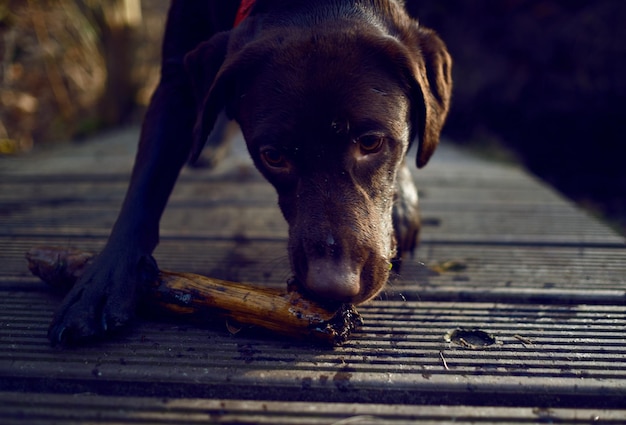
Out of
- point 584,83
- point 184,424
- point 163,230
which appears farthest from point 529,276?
point 584,83

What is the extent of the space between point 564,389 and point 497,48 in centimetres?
415

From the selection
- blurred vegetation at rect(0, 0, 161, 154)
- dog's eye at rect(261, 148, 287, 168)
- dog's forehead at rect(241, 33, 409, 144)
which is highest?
dog's forehead at rect(241, 33, 409, 144)

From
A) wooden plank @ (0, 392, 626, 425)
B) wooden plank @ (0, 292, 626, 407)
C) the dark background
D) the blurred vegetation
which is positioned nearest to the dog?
wooden plank @ (0, 292, 626, 407)

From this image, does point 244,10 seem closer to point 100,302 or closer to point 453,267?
point 100,302

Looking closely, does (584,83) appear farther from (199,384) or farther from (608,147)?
(199,384)

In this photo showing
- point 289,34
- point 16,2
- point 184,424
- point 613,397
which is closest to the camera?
point 184,424

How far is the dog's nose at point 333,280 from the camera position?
54.0 inches

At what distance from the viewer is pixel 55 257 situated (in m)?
1.77

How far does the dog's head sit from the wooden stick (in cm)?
8

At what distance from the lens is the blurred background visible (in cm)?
424

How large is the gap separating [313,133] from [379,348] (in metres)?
0.63

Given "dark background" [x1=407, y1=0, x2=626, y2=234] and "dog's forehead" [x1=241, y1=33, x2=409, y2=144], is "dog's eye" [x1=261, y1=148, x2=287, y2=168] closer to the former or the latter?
"dog's forehead" [x1=241, y1=33, x2=409, y2=144]

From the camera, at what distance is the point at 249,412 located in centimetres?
121

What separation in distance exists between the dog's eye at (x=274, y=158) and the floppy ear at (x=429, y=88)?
509 millimetres
